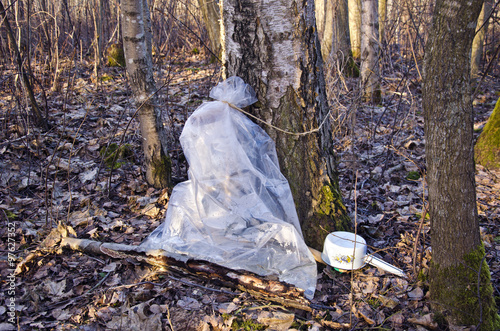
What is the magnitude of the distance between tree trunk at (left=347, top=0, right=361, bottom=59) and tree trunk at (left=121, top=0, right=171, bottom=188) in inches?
247

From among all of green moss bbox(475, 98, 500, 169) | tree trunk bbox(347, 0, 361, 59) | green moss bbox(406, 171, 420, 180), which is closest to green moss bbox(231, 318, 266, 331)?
green moss bbox(406, 171, 420, 180)

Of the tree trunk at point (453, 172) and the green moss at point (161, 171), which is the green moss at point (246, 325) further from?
the green moss at point (161, 171)

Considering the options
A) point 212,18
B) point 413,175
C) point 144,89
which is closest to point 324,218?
point 413,175

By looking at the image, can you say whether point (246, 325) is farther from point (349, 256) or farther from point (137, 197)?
point (137, 197)

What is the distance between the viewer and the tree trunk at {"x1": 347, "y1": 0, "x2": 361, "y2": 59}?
8.30 m

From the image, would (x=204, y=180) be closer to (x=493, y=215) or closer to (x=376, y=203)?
(x=376, y=203)

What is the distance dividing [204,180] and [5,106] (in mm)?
4094

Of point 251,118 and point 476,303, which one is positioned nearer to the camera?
point 476,303

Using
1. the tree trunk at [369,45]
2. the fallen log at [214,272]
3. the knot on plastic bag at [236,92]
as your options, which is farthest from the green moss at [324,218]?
the tree trunk at [369,45]

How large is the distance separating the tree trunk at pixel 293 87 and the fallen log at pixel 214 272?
1.76 feet

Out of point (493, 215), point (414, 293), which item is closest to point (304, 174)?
point (414, 293)

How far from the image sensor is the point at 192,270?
2.08 metres

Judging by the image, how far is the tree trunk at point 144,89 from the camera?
2992mm

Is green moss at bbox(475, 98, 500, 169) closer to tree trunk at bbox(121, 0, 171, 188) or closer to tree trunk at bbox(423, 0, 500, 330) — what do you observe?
tree trunk at bbox(423, 0, 500, 330)
